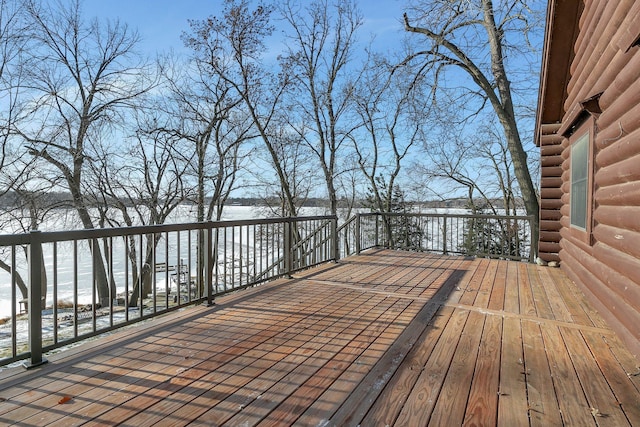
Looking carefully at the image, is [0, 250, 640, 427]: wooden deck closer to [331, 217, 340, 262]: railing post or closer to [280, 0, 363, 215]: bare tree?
[331, 217, 340, 262]: railing post

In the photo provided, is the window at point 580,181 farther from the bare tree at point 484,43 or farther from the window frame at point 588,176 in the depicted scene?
the bare tree at point 484,43

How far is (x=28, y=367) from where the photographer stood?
7.47 ft

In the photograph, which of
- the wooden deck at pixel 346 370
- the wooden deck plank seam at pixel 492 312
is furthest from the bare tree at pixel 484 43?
the wooden deck at pixel 346 370

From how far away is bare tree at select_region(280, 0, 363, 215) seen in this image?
13469mm

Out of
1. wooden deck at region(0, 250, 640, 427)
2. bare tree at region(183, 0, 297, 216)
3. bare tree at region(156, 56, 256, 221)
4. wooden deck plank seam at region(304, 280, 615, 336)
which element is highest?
bare tree at region(183, 0, 297, 216)

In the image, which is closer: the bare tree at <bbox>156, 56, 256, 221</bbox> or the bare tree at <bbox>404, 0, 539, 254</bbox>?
the bare tree at <bbox>404, 0, 539, 254</bbox>

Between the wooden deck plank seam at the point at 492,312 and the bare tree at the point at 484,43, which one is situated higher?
the bare tree at the point at 484,43

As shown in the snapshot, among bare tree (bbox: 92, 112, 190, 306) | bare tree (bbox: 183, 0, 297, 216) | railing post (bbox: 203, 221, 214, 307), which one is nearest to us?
railing post (bbox: 203, 221, 214, 307)

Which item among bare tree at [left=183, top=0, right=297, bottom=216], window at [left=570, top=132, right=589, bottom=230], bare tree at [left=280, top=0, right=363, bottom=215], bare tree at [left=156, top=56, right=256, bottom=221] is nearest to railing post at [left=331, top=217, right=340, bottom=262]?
window at [left=570, top=132, right=589, bottom=230]

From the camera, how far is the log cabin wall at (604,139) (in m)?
2.51

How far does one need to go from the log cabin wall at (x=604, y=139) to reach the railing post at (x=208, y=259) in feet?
11.0

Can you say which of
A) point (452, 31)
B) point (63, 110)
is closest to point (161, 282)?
point (63, 110)

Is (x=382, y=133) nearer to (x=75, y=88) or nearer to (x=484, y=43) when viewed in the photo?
(x=484, y=43)

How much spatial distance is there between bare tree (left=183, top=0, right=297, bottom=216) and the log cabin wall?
10069 mm
